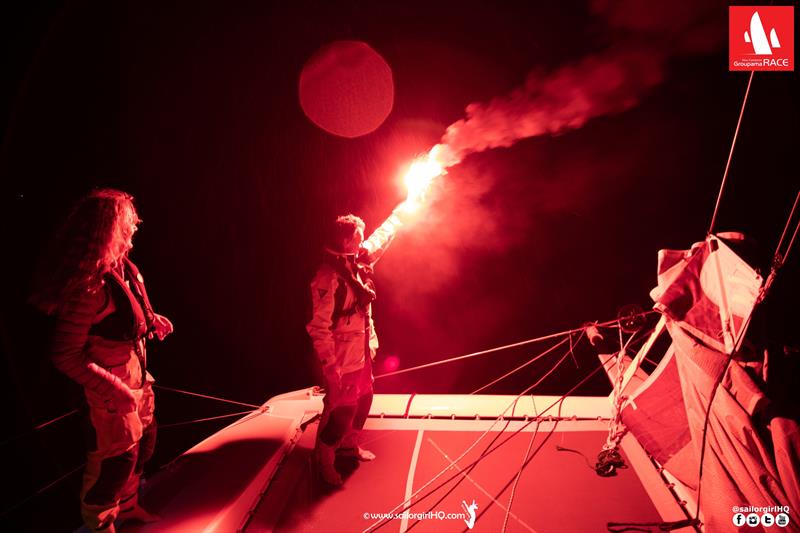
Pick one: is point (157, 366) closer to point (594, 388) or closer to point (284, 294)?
point (284, 294)

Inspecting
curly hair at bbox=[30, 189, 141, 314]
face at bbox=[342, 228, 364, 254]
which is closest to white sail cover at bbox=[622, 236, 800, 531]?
face at bbox=[342, 228, 364, 254]

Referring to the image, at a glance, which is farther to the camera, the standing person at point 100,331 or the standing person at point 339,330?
the standing person at point 339,330

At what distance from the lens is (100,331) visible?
6.80 ft

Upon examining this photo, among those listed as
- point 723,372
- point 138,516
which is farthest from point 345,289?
point 723,372

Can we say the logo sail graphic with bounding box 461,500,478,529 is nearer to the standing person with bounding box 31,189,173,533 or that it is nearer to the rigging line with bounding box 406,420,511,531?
the rigging line with bounding box 406,420,511,531

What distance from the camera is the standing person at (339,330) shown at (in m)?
3.01

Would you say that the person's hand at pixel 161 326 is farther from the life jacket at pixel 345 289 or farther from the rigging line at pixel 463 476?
the rigging line at pixel 463 476

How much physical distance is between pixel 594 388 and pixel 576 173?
957 centimetres

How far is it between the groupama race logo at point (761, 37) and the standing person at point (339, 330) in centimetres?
460

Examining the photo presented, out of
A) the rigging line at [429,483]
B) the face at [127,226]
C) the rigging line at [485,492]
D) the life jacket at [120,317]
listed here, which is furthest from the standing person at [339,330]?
the face at [127,226]

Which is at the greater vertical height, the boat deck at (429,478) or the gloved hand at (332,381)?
the gloved hand at (332,381)

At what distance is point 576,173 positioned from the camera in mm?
13664

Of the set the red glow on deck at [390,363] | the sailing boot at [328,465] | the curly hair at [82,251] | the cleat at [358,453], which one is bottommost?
the red glow on deck at [390,363]

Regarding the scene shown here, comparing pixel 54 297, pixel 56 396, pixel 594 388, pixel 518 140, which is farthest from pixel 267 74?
pixel 594 388
